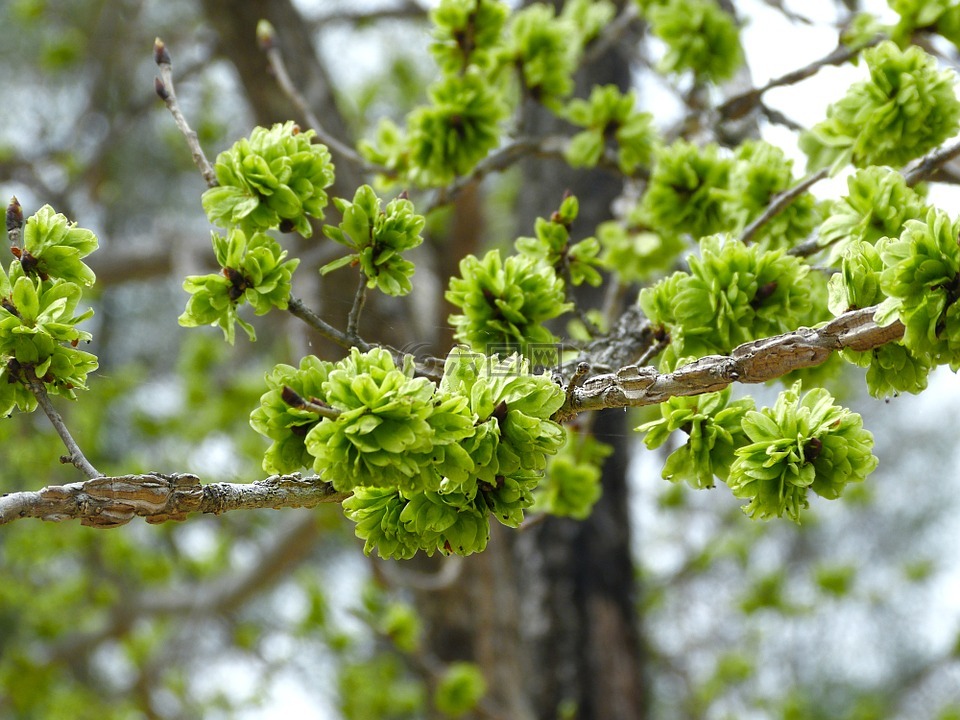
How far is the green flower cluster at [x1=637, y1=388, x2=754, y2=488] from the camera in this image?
1318mm

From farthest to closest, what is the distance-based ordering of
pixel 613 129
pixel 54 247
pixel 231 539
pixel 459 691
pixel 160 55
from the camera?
pixel 231 539, pixel 459 691, pixel 613 129, pixel 160 55, pixel 54 247

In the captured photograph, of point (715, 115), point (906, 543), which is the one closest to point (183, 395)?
point (715, 115)

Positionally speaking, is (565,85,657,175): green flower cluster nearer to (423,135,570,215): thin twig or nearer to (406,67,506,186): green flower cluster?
(423,135,570,215): thin twig

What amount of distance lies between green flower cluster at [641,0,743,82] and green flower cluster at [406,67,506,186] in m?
0.57

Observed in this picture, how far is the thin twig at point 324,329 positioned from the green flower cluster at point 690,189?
89cm

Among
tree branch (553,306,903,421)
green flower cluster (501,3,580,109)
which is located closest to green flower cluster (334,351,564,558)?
tree branch (553,306,903,421)

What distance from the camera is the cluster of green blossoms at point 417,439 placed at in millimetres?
1039

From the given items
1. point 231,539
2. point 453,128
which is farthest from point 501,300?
point 231,539

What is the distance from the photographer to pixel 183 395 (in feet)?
15.8

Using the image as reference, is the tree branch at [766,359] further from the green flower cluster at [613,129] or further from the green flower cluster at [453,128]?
the green flower cluster at [613,129]

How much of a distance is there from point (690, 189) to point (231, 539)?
145 inches

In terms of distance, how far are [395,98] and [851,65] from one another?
4.52 meters

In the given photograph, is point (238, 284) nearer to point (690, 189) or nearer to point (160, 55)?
point (160, 55)

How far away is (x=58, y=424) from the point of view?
1184mm
